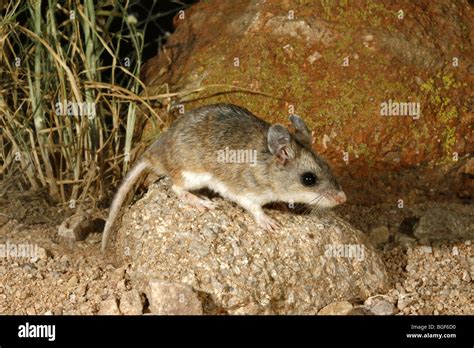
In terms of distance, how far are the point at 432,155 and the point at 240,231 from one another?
2.16 m

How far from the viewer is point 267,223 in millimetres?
4652

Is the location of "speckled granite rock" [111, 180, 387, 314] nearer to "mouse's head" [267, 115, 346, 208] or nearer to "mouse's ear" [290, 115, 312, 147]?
"mouse's head" [267, 115, 346, 208]

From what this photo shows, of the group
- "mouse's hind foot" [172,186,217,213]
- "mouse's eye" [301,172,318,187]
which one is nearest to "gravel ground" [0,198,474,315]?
"mouse's hind foot" [172,186,217,213]

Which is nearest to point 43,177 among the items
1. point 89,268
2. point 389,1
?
point 89,268

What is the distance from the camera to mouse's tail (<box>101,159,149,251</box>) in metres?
5.05

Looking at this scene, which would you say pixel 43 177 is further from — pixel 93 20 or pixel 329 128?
pixel 329 128

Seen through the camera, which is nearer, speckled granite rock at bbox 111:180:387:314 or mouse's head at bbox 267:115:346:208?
speckled granite rock at bbox 111:180:387:314

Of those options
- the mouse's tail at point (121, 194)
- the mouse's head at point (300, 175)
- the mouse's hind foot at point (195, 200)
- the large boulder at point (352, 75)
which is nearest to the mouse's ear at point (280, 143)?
the mouse's head at point (300, 175)

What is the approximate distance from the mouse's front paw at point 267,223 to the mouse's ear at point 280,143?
1.22ft

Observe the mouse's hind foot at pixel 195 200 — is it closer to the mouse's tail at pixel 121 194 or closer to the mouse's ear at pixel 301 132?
the mouse's tail at pixel 121 194

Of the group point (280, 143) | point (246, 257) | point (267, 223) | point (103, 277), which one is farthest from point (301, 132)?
point (103, 277)

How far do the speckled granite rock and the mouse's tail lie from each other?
0.18m

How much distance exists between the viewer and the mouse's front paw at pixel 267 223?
4633 millimetres

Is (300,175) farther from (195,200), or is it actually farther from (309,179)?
(195,200)
